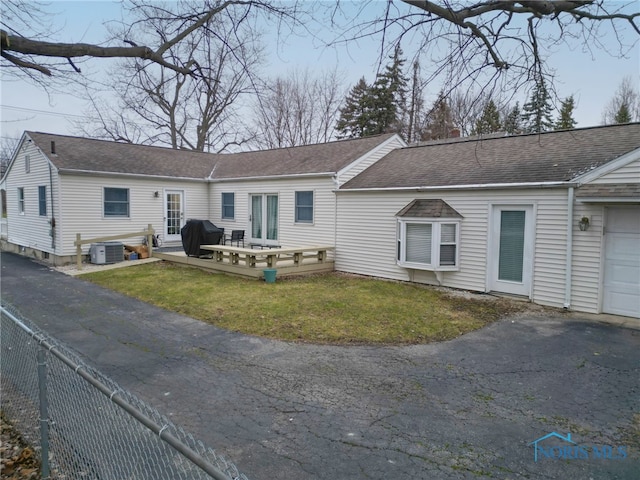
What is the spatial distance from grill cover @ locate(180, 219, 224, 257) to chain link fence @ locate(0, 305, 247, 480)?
853cm

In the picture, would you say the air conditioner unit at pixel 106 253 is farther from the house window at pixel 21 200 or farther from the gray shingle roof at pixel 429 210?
the gray shingle roof at pixel 429 210

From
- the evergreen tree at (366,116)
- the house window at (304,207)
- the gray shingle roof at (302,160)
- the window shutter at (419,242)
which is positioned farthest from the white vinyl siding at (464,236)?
the evergreen tree at (366,116)

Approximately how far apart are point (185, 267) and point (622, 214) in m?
11.7

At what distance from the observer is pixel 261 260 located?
39.3 ft

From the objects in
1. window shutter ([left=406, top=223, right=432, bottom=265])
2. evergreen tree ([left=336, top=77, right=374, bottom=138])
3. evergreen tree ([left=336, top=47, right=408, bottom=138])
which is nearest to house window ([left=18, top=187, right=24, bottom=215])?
window shutter ([left=406, top=223, right=432, bottom=265])

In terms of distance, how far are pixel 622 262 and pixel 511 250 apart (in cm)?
211

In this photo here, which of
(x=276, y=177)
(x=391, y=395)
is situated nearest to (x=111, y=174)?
(x=276, y=177)

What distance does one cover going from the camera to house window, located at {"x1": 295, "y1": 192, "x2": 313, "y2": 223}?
1406 centimetres

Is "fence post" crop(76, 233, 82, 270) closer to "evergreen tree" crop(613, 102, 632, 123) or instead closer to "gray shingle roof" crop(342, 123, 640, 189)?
"gray shingle roof" crop(342, 123, 640, 189)

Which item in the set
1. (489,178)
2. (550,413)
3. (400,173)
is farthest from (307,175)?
(550,413)

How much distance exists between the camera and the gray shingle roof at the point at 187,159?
14188 mm

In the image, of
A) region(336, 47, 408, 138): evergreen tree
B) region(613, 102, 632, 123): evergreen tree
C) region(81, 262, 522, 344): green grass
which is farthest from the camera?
region(336, 47, 408, 138): evergreen tree

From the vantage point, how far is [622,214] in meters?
7.95

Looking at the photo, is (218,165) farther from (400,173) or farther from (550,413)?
(550,413)
